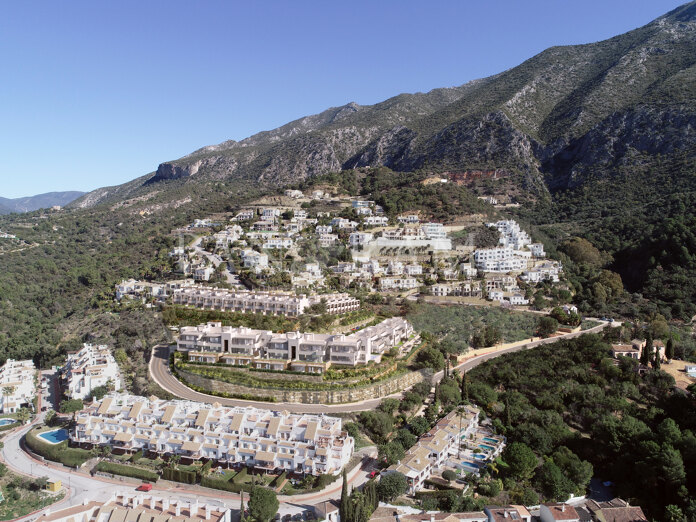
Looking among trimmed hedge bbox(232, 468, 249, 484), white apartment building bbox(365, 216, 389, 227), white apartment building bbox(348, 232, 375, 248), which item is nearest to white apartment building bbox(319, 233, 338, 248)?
white apartment building bbox(348, 232, 375, 248)

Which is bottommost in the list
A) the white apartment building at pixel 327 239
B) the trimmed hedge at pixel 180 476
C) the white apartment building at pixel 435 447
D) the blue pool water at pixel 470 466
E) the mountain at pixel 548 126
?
the blue pool water at pixel 470 466

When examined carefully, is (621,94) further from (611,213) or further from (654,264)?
(654,264)

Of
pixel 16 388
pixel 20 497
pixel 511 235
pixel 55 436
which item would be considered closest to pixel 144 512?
pixel 20 497

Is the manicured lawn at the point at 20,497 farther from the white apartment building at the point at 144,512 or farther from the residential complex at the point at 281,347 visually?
the residential complex at the point at 281,347

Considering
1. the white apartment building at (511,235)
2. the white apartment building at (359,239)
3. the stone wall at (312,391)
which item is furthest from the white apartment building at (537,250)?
the stone wall at (312,391)

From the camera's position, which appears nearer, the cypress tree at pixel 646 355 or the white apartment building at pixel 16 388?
the white apartment building at pixel 16 388

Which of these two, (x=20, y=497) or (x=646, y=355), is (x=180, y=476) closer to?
(x=20, y=497)

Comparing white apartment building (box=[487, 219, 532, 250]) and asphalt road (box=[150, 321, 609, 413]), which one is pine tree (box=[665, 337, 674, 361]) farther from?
white apartment building (box=[487, 219, 532, 250])

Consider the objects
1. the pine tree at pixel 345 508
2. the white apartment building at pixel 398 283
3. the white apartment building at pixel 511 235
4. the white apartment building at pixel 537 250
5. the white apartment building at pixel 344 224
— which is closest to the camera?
the pine tree at pixel 345 508
